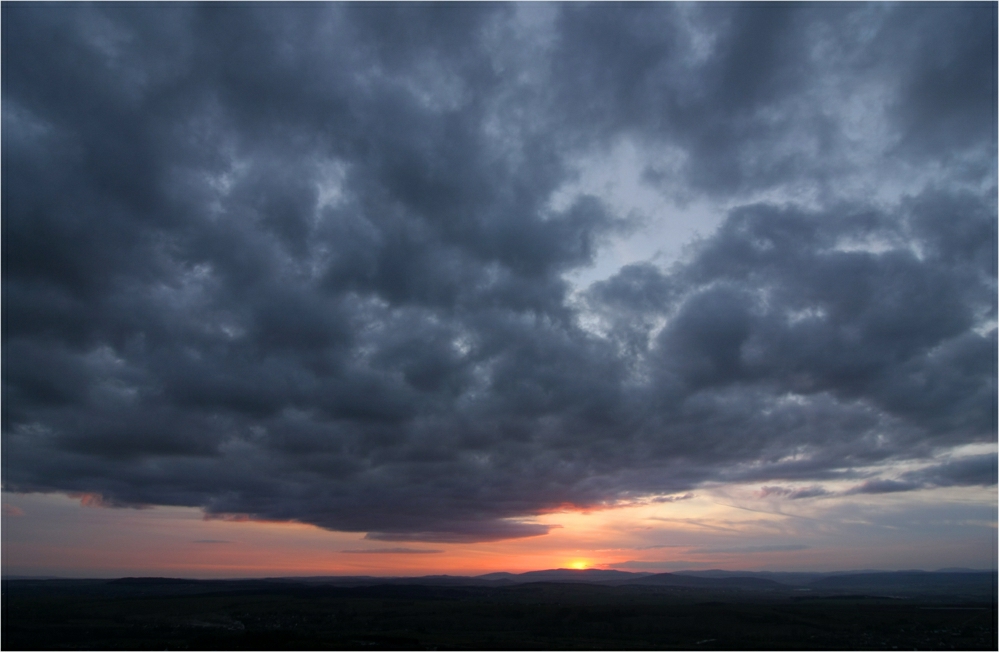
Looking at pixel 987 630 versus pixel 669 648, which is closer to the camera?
pixel 669 648

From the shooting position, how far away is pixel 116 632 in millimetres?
127375

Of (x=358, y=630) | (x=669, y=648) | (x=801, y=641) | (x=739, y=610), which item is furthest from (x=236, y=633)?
(x=739, y=610)

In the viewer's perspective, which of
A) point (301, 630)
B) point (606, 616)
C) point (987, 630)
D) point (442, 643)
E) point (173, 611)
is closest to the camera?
point (442, 643)

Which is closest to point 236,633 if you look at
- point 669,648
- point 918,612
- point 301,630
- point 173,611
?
point 301,630

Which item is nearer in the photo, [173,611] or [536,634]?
[536,634]

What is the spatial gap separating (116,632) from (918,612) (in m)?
181

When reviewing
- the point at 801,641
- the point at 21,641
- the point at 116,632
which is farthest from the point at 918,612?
the point at 21,641

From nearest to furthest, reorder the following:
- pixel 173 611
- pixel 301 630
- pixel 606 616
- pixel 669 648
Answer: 1. pixel 669 648
2. pixel 301 630
3. pixel 606 616
4. pixel 173 611

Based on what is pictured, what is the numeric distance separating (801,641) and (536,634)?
47.8 metres

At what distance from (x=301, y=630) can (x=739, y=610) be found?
347 ft

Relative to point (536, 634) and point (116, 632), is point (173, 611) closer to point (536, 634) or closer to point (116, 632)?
point (116, 632)

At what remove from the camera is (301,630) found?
131 metres

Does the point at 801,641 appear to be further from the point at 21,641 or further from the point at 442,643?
the point at 21,641

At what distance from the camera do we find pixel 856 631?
124m
